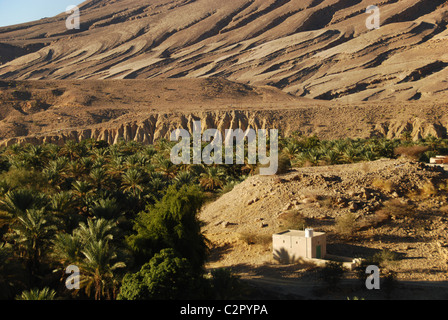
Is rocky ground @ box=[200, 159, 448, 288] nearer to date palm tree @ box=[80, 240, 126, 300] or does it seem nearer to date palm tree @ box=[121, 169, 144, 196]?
date palm tree @ box=[121, 169, 144, 196]

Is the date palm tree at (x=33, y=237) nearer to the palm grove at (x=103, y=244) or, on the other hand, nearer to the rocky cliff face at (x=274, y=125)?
the palm grove at (x=103, y=244)

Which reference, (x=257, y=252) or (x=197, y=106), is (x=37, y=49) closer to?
(x=197, y=106)

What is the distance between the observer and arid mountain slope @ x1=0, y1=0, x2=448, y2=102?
95.4 meters

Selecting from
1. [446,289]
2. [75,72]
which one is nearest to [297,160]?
[446,289]

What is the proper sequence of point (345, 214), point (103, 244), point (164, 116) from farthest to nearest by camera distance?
1. point (164, 116)
2. point (345, 214)
3. point (103, 244)

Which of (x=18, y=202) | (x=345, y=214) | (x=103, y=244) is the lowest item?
(x=103, y=244)

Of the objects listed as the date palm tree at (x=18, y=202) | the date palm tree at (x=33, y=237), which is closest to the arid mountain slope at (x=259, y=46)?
the date palm tree at (x=18, y=202)

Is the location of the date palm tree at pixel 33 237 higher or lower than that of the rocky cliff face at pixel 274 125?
lower

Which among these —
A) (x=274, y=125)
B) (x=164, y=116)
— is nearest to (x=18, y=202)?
(x=274, y=125)

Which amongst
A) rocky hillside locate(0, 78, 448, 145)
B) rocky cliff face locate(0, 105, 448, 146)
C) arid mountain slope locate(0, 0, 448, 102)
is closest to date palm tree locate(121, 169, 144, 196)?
rocky cliff face locate(0, 105, 448, 146)

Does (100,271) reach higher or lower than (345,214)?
lower

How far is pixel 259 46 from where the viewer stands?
123812 millimetres

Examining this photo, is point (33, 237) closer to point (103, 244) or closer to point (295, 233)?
point (103, 244)

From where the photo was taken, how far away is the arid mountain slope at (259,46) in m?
95.4
